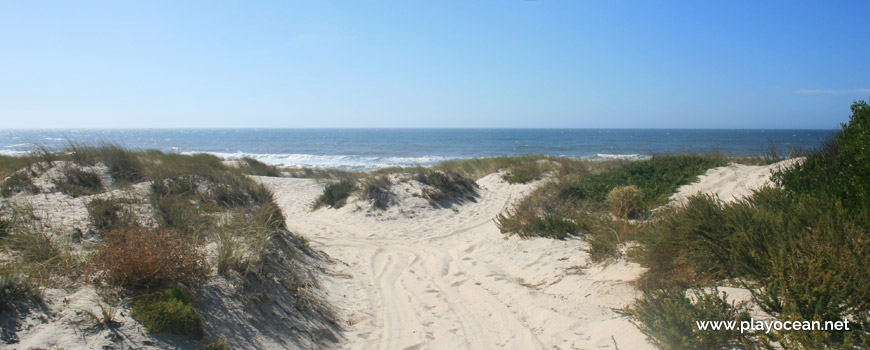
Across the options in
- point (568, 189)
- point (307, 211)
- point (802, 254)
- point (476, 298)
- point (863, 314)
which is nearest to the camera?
point (863, 314)

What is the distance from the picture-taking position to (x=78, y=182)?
8.20 metres

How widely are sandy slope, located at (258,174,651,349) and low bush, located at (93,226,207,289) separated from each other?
173 centimetres

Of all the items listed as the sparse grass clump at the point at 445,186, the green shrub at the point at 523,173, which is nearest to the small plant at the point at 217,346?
the sparse grass clump at the point at 445,186

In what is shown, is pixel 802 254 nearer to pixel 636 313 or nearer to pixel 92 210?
pixel 636 313

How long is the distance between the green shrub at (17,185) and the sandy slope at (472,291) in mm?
4824

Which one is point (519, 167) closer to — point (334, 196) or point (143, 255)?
point (334, 196)

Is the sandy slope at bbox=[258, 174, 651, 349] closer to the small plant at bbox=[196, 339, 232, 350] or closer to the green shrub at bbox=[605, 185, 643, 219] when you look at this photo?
the small plant at bbox=[196, 339, 232, 350]

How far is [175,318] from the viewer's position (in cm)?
312

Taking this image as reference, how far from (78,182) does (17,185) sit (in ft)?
4.07

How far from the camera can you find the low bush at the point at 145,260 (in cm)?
339

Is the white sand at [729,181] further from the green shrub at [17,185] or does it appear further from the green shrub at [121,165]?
the green shrub at [121,165]

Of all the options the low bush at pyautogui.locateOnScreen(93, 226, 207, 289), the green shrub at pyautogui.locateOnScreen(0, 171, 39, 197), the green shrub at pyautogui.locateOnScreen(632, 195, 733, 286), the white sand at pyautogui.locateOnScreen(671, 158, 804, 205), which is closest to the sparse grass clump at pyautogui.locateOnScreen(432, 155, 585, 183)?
the white sand at pyautogui.locateOnScreen(671, 158, 804, 205)

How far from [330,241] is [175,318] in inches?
237

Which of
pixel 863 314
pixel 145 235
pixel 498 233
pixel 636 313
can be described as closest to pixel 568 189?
pixel 498 233
